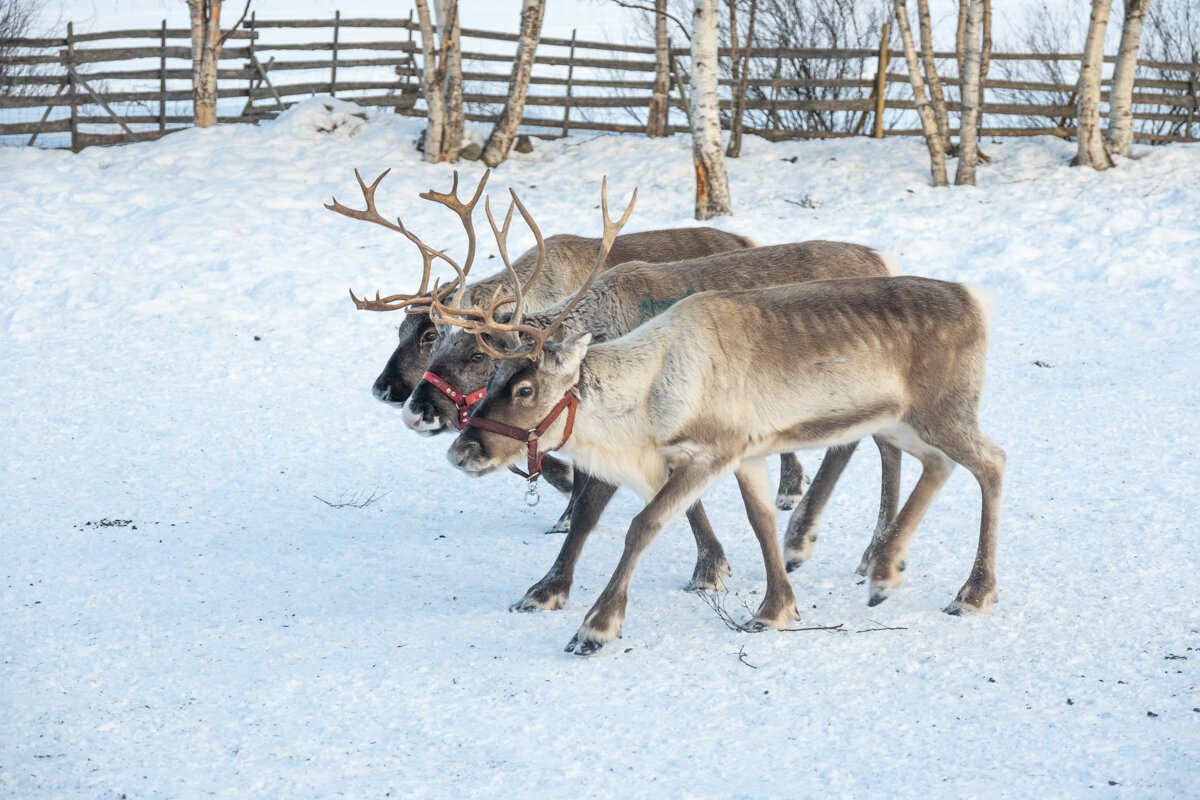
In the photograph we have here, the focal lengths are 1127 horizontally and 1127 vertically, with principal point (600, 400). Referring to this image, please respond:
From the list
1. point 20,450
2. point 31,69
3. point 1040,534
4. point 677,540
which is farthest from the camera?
point 31,69

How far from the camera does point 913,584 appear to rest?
4.55 metres

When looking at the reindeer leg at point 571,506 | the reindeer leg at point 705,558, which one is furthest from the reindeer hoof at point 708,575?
the reindeer leg at point 571,506

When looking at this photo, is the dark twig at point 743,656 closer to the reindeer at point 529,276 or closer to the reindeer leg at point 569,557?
the reindeer leg at point 569,557

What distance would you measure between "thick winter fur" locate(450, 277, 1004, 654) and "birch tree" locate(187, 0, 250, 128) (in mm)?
11351

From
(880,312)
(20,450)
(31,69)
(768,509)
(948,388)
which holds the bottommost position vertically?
(20,450)

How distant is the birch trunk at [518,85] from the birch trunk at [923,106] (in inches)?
158

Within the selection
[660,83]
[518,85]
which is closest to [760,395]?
[518,85]

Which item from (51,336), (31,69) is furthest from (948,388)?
(31,69)

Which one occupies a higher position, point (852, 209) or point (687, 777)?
point (852, 209)

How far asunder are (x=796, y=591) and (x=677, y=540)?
2.90 feet

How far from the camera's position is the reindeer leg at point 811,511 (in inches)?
191

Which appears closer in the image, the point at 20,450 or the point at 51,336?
the point at 20,450

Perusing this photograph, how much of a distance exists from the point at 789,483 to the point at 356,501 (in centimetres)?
228

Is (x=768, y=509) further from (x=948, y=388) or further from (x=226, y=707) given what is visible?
(x=226, y=707)
